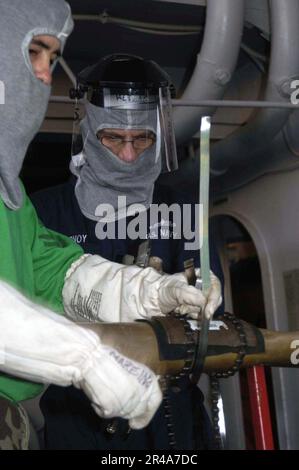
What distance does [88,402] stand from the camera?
1.90 metres

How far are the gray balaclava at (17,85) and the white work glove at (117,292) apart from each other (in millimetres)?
226

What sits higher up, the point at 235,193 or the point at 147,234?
the point at 235,193

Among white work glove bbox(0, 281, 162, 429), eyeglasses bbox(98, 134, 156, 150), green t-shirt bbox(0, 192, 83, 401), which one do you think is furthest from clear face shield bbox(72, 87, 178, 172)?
white work glove bbox(0, 281, 162, 429)

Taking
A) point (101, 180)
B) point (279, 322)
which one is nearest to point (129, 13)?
point (101, 180)

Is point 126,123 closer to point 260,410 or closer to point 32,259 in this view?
point 32,259

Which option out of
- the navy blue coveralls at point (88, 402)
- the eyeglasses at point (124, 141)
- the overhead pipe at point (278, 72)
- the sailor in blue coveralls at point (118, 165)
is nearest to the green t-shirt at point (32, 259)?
the navy blue coveralls at point (88, 402)

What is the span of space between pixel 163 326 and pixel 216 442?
0.22 meters

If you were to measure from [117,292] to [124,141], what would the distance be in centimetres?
98

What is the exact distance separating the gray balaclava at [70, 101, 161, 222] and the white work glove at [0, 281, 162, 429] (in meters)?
1.23

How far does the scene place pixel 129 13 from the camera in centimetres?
251

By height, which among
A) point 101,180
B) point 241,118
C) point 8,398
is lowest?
point 8,398

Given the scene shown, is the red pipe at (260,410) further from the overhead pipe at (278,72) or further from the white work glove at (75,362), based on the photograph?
the overhead pipe at (278,72)

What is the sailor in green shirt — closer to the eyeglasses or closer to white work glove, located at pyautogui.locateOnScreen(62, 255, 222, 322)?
white work glove, located at pyautogui.locateOnScreen(62, 255, 222, 322)
